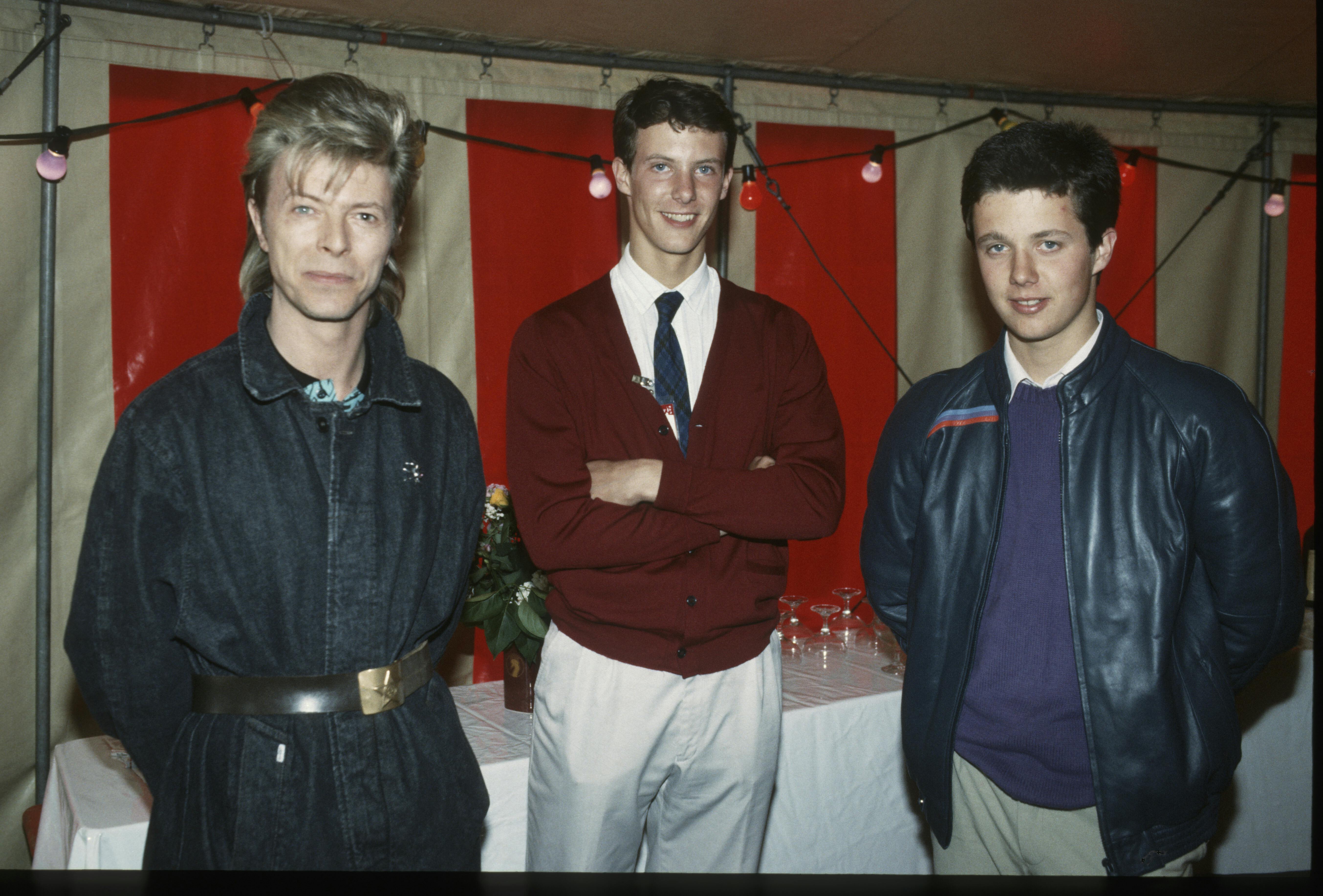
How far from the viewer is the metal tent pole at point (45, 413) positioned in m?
2.98

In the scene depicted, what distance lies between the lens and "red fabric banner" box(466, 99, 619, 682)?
3561mm

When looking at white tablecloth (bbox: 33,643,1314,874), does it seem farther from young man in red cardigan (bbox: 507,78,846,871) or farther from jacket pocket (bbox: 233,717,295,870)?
jacket pocket (bbox: 233,717,295,870)

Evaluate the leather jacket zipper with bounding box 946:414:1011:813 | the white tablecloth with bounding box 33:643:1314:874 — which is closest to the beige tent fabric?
the white tablecloth with bounding box 33:643:1314:874

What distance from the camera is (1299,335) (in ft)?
15.4

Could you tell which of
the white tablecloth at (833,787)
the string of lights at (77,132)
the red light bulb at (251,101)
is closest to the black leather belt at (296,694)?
the white tablecloth at (833,787)

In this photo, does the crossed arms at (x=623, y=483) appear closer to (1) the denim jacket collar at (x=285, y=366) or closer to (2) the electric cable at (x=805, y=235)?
(1) the denim jacket collar at (x=285, y=366)

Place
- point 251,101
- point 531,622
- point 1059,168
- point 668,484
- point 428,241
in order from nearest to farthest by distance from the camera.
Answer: point 1059,168, point 668,484, point 531,622, point 251,101, point 428,241

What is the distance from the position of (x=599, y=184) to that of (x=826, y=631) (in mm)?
1768

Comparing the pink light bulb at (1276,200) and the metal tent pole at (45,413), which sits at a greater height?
the pink light bulb at (1276,200)

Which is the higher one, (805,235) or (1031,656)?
(805,235)

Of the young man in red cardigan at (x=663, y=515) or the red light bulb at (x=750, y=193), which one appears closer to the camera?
the young man in red cardigan at (x=663, y=515)

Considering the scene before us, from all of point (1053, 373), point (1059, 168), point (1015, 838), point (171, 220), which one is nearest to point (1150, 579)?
point (1053, 373)

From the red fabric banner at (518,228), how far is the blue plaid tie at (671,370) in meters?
1.67

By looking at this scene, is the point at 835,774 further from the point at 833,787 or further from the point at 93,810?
the point at 93,810
